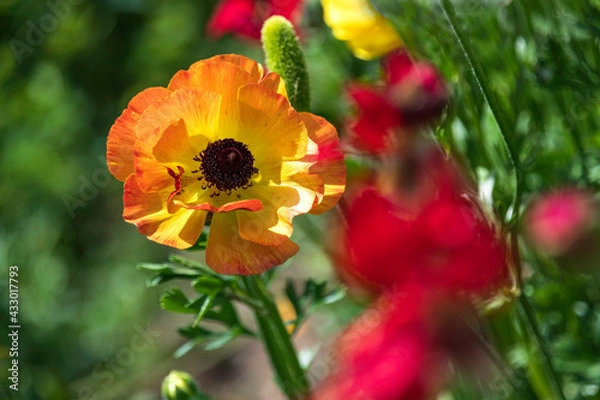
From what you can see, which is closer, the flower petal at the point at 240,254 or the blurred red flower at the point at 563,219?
the flower petal at the point at 240,254

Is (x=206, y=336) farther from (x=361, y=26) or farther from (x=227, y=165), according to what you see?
(x=361, y=26)

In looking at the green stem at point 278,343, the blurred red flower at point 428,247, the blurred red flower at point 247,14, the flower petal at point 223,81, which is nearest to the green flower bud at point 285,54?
the flower petal at point 223,81

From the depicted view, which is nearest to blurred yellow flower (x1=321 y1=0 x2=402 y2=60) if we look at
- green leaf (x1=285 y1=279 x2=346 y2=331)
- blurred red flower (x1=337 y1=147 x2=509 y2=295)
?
green leaf (x1=285 y1=279 x2=346 y2=331)

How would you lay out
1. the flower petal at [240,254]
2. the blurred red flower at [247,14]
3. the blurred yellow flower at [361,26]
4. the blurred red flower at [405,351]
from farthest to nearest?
the blurred red flower at [247,14] < the blurred yellow flower at [361,26] < the flower petal at [240,254] < the blurred red flower at [405,351]

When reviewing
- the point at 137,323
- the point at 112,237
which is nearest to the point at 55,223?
the point at 112,237

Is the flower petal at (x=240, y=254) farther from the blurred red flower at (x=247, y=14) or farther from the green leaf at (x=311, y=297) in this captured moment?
the blurred red flower at (x=247, y=14)

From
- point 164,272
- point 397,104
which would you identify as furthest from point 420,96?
point 164,272
